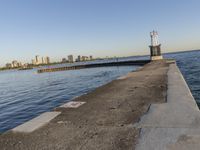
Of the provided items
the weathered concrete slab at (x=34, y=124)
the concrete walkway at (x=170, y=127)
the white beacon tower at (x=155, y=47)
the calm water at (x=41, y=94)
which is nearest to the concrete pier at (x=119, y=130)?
the concrete walkway at (x=170, y=127)

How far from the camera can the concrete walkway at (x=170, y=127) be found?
3.26m

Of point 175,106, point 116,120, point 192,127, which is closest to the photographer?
point 192,127

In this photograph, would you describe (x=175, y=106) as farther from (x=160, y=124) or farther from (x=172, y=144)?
(x=172, y=144)

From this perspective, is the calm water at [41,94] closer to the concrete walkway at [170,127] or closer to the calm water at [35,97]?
the calm water at [35,97]

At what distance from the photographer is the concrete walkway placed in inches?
128

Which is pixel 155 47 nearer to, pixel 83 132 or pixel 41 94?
pixel 41 94

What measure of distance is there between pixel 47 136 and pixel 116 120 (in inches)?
66.8

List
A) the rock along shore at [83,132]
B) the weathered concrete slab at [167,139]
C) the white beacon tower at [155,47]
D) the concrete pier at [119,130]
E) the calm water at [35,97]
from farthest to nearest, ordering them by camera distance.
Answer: the white beacon tower at [155,47] → the calm water at [35,97] → the rock along shore at [83,132] → the concrete pier at [119,130] → the weathered concrete slab at [167,139]

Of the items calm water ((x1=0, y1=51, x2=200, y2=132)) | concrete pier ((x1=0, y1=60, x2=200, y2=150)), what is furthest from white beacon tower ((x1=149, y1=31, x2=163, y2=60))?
concrete pier ((x1=0, y1=60, x2=200, y2=150))

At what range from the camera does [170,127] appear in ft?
13.2

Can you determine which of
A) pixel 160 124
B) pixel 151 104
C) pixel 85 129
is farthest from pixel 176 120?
pixel 85 129

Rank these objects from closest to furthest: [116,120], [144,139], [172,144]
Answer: [172,144], [144,139], [116,120]

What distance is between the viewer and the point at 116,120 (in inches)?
189

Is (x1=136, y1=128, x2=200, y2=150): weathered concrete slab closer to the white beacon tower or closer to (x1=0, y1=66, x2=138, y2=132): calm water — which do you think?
(x1=0, y1=66, x2=138, y2=132): calm water
